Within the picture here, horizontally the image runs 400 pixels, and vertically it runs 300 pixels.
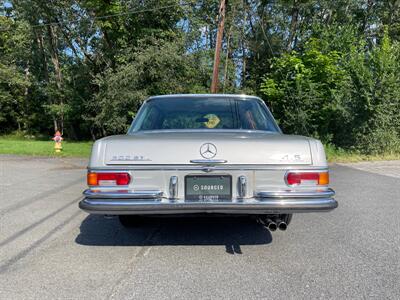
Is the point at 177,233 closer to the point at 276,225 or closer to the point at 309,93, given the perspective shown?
the point at 276,225

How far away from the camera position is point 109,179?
3545 millimetres

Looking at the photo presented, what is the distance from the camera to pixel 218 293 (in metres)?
3.02

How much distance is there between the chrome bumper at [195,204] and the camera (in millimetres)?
3498

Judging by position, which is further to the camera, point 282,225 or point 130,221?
point 130,221

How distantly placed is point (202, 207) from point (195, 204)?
71 millimetres

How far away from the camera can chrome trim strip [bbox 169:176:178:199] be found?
3.54m

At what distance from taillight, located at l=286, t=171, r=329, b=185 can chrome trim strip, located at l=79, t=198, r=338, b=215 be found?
17cm

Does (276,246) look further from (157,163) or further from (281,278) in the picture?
(157,163)

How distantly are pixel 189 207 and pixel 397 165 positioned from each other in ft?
37.3

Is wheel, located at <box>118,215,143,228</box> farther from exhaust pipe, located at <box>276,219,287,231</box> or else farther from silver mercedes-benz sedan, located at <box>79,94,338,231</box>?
exhaust pipe, located at <box>276,219,287,231</box>

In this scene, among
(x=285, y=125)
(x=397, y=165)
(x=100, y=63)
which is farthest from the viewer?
(x=100, y=63)

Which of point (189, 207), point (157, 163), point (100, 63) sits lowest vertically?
point (189, 207)

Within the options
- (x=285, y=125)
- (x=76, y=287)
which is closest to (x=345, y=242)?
(x=76, y=287)

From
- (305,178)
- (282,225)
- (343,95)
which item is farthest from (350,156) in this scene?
(305,178)
